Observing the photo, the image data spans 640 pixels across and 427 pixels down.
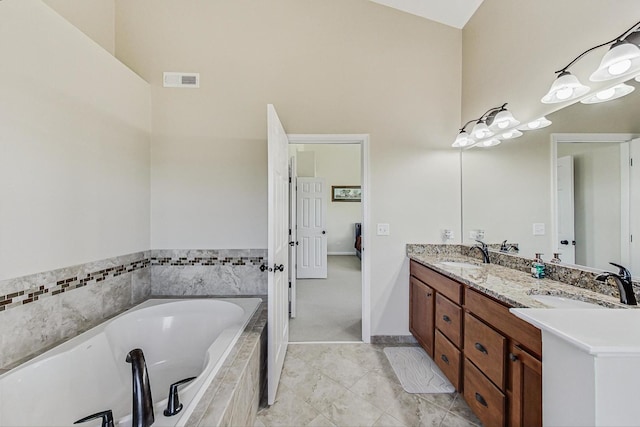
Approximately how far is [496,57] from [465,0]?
2.04 feet

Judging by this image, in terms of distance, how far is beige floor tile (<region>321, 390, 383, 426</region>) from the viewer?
5.25 feet

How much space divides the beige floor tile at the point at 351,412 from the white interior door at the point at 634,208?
1.59 m

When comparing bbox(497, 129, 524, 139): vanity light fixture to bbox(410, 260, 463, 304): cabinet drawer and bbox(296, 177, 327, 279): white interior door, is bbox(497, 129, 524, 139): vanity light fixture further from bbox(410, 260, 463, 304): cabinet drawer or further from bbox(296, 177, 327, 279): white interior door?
bbox(296, 177, 327, 279): white interior door

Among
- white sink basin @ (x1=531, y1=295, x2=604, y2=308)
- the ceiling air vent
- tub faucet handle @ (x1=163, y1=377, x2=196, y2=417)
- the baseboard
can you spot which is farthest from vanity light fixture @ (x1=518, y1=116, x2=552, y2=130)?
the ceiling air vent

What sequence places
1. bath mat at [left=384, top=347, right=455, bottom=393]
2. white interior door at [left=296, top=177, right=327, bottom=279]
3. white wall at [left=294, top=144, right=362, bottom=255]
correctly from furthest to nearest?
white wall at [left=294, top=144, right=362, bottom=255] → white interior door at [left=296, top=177, right=327, bottom=279] → bath mat at [left=384, top=347, right=455, bottom=393]

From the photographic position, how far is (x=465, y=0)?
7.57 feet

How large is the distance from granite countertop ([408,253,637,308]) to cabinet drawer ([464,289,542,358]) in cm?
6

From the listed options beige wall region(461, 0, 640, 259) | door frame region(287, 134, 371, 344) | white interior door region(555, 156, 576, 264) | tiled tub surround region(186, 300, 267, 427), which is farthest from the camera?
door frame region(287, 134, 371, 344)

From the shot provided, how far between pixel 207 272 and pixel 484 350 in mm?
2217

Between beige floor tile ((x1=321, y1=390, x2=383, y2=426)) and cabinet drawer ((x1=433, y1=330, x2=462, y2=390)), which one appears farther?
cabinet drawer ((x1=433, y1=330, x2=462, y2=390))

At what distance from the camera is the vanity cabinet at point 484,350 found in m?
1.15

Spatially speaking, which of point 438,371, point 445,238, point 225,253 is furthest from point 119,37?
point 438,371

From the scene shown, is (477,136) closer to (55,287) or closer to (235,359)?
(235,359)

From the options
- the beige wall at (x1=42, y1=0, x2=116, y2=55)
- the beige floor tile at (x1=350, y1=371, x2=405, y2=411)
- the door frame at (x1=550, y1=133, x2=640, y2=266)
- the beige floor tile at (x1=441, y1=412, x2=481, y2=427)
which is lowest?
the beige floor tile at (x1=441, y1=412, x2=481, y2=427)
